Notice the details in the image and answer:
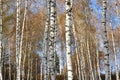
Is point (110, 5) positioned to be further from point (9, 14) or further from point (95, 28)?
point (9, 14)

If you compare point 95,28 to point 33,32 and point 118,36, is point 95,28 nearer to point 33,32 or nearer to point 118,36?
point 118,36

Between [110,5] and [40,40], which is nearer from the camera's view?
[110,5]

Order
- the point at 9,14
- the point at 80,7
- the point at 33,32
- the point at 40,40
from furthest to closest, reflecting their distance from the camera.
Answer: the point at 40,40 < the point at 33,32 < the point at 9,14 < the point at 80,7

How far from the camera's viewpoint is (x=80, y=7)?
73.3 feet

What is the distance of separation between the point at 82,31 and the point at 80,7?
353cm

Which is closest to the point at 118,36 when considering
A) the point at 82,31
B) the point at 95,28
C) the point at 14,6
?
the point at 95,28

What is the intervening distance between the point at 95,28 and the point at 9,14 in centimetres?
845

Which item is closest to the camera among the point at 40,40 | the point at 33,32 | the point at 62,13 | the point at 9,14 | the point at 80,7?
the point at 80,7

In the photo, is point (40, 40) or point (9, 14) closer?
point (9, 14)

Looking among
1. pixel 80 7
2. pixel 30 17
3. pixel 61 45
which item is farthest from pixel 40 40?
pixel 80 7

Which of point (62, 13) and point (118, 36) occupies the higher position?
point (62, 13)

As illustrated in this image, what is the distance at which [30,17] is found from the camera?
26.8 metres

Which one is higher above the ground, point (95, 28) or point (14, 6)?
point (14, 6)

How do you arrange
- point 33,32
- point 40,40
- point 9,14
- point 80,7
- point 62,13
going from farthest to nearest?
1. point 40,40
2. point 33,32
3. point 62,13
4. point 9,14
5. point 80,7
